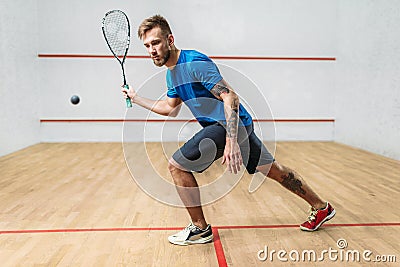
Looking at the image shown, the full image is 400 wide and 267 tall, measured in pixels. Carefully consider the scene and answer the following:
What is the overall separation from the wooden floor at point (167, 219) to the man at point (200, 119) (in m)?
0.21

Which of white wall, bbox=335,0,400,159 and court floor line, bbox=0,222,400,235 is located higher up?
white wall, bbox=335,0,400,159

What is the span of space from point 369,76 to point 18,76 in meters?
3.59

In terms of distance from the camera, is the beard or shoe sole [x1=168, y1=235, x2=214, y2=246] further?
shoe sole [x1=168, y1=235, x2=214, y2=246]

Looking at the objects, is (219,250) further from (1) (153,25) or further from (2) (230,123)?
(1) (153,25)

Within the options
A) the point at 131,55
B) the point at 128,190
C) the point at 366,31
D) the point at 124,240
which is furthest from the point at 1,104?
the point at 366,31

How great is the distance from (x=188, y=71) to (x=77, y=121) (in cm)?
392

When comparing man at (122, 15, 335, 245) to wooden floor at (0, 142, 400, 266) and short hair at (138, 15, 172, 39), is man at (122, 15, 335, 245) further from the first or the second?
wooden floor at (0, 142, 400, 266)

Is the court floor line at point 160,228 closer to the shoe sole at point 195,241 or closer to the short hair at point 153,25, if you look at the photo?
the shoe sole at point 195,241

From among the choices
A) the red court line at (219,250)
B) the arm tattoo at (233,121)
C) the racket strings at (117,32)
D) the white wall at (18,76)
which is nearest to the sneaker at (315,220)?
the red court line at (219,250)

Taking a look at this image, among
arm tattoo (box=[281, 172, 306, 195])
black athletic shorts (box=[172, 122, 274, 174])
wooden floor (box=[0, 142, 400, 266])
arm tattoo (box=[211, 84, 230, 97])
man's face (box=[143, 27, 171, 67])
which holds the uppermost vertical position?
man's face (box=[143, 27, 171, 67])

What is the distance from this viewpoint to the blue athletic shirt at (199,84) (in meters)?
1.85

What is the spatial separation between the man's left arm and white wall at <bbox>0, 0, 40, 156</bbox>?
3.26 meters

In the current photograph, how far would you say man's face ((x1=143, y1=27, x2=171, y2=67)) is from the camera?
1861 mm

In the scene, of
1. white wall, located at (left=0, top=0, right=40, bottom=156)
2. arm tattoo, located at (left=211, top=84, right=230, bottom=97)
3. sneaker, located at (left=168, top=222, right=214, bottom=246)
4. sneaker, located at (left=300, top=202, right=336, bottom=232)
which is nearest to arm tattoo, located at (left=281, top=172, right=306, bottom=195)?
sneaker, located at (left=300, top=202, right=336, bottom=232)
